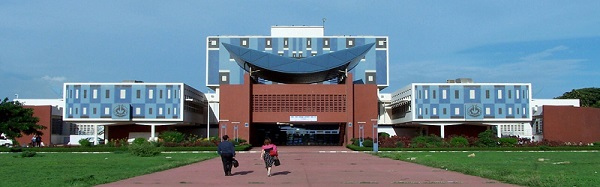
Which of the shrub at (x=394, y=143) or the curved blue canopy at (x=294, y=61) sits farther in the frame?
the curved blue canopy at (x=294, y=61)

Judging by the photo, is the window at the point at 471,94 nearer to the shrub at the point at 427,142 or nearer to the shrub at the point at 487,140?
the shrub at the point at 427,142

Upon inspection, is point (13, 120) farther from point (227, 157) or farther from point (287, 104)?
point (227, 157)

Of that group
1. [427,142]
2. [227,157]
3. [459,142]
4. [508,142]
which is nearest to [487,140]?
[459,142]

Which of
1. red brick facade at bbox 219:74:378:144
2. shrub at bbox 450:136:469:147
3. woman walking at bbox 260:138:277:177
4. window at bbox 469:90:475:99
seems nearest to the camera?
woman walking at bbox 260:138:277:177

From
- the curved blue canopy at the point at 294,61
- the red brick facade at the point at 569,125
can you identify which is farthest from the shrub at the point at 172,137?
the red brick facade at the point at 569,125

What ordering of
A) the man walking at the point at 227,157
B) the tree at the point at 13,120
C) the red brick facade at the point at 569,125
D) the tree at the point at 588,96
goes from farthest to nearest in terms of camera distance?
the tree at the point at 588,96 < the red brick facade at the point at 569,125 < the tree at the point at 13,120 < the man walking at the point at 227,157

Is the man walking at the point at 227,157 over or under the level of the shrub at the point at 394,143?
over

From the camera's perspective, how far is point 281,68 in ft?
220

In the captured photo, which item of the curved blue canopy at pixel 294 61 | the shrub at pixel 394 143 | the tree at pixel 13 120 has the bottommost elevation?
the shrub at pixel 394 143

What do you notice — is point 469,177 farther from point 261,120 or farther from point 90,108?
point 90,108

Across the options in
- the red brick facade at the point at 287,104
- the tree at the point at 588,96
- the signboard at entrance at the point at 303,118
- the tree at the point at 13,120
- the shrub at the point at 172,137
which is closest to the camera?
the tree at the point at 13,120

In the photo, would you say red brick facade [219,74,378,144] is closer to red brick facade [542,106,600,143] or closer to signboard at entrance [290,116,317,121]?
signboard at entrance [290,116,317,121]

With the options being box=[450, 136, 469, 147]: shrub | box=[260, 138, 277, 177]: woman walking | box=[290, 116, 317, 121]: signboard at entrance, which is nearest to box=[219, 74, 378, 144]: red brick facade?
box=[290, 116, 317, 121]: signboard at entrance

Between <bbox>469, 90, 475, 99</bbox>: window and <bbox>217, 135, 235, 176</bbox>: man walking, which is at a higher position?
<bbox>469, 90, 475, 99</bbox>: window
